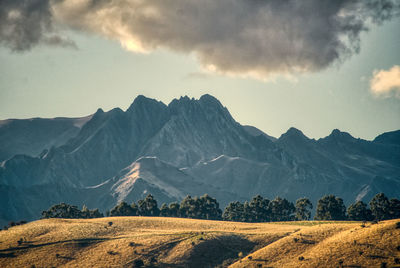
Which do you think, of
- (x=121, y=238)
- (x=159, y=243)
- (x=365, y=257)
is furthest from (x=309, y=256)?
(x=121, y=238)

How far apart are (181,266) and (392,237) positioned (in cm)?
5697

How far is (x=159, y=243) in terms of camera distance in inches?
5896

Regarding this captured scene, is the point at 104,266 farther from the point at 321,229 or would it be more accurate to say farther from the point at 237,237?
the point at 321,229

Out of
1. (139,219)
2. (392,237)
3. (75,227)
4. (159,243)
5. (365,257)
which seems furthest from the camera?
(139,219)

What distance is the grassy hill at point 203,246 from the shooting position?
12719cm

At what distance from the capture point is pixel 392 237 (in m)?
131

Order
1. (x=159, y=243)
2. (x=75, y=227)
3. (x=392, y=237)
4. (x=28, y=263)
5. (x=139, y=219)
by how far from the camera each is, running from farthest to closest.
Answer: (x=139, y=219), (x=75, y=227), (x=159, y=243), (x=28, y=263), (x=392, y=237)

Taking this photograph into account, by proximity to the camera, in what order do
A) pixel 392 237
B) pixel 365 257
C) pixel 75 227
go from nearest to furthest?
pixel 365 257 < pixel 392 237 < pixel 75 227

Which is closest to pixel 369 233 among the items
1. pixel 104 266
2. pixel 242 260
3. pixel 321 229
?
pixel 321 229

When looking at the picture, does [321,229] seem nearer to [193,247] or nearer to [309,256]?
[309,256]

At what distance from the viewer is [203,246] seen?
147m

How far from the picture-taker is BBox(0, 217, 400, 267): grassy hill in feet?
417

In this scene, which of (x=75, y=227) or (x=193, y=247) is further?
(x=75, y=227)

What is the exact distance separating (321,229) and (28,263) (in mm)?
86777
